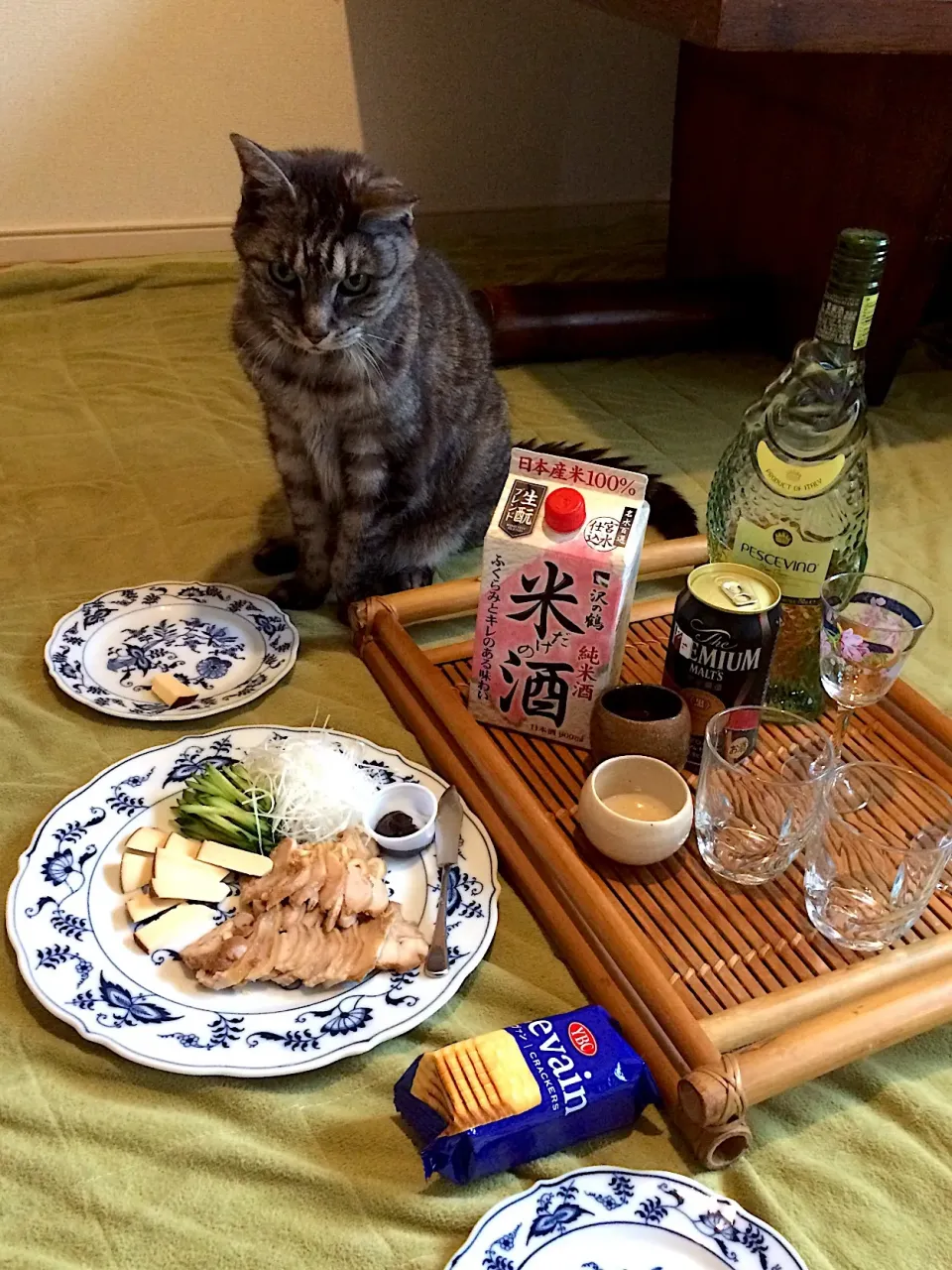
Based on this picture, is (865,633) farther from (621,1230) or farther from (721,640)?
(621,1230)

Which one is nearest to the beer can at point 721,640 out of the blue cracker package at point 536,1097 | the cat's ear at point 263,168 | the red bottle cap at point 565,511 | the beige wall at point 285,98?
the red bottle cap at point 565,511

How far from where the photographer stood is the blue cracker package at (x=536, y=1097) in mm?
712

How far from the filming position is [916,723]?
1082 millimetres

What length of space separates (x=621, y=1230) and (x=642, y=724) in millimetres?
401

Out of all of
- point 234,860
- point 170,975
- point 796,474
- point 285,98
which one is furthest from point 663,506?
point 285,98

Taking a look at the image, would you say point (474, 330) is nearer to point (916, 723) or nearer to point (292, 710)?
point (292, 710)

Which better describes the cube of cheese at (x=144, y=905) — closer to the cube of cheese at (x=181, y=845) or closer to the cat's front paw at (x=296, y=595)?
the cube of cheese at (x=181, y=845)

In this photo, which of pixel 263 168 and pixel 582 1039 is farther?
pixel 263 168

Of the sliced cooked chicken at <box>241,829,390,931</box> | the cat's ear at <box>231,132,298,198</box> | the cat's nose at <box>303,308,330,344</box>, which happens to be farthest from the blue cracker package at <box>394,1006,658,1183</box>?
the cat's ear at <box>231,132,298,198</box>

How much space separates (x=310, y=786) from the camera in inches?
37.7

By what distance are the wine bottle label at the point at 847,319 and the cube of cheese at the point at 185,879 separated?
0.71 metres

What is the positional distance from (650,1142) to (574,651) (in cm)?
43

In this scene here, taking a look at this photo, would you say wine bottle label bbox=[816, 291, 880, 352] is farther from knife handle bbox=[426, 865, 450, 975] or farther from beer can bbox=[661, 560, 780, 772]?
knife handle bbox=[426, 865, 450, 975]

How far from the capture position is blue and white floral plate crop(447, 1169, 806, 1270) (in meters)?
0.68
